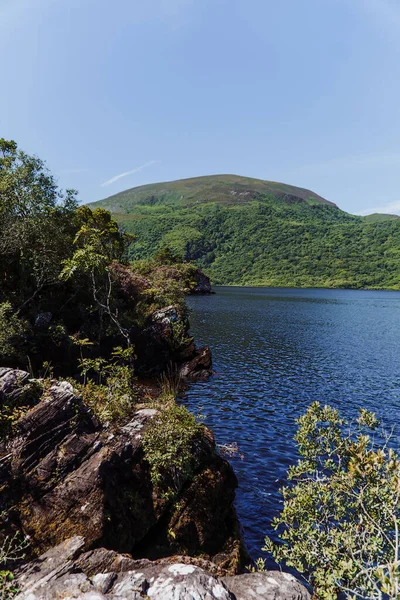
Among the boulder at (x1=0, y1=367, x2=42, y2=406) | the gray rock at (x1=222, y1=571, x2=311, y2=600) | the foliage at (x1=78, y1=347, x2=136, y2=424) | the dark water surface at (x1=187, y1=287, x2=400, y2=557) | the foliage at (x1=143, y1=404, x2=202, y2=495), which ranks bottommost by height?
the dark water surface at (x1=187, y1=287, x2=400, y2=557)

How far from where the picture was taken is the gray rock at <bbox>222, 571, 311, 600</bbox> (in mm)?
8430

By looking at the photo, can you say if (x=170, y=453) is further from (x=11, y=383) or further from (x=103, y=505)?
(x=11, y=383)

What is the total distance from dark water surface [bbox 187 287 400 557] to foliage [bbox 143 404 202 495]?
417 centimetres

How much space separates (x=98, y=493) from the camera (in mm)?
11633

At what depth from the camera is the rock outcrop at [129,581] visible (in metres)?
7.86

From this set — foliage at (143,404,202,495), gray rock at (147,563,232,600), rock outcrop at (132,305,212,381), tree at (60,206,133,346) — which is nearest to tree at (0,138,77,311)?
tree at (60,206,133,346)

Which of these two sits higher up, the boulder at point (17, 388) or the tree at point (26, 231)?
the tree at point (26, 231)

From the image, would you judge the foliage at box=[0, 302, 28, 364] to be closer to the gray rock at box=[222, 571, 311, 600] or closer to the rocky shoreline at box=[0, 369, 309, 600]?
the rocky shoreline at box=[0, 369, 309, 600]

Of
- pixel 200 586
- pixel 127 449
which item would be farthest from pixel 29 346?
pixel 200 586

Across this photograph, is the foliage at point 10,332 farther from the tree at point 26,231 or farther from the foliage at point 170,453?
the foliage at point 170,453

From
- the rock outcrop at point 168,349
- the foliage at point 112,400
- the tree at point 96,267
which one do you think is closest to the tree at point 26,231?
the tree at point 96,267

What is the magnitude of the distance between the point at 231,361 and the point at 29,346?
23869 millimetres

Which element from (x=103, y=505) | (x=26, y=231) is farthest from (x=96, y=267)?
(x=103, y=505)

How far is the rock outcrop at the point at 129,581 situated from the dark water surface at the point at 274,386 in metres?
4.73
